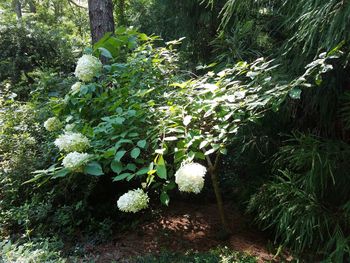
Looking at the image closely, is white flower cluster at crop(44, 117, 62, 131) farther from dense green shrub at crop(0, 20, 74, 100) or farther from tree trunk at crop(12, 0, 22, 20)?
tree trunk at crop(12, 0, 22, 20)

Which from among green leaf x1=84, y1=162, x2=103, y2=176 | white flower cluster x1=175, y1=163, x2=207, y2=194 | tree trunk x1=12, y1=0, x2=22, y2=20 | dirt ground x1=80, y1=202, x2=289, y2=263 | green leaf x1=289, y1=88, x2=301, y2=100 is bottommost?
dirt ground x1=80, y1=202, x2=289, y2=263

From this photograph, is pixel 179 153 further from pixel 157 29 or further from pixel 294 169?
pixel 157 29

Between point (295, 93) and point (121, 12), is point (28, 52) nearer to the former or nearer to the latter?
point (121, 12)

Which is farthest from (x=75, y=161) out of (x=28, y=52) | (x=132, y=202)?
(x=28, y=52)

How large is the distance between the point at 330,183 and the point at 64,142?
6.29 ft

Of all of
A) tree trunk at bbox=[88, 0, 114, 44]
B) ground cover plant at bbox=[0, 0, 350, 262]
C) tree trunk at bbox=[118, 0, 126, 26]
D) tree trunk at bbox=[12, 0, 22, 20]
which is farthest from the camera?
tree trunk at bbox=[12, 0, 22, 20]

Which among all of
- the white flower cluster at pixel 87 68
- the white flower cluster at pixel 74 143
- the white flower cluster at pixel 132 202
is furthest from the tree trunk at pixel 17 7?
the white flower cluster at pixel 132 202

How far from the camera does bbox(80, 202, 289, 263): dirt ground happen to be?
2688 millimetres

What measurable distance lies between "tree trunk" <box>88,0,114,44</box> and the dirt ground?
231 centimetres

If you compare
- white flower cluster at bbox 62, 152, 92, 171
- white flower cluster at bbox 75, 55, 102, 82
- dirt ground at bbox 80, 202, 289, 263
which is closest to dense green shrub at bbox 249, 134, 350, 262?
dirt ground at bbox 80, 202, 289, 263

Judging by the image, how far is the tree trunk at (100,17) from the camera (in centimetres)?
409

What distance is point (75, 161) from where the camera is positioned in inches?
75.8

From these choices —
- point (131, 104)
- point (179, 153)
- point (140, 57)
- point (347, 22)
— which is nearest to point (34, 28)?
point (140, 57)

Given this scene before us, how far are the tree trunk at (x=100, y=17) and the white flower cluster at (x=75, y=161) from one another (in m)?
2.55
